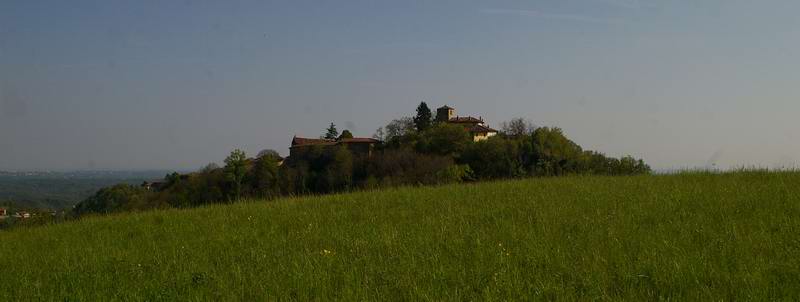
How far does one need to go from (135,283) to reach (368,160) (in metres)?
60.9

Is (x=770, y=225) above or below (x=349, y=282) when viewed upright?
above

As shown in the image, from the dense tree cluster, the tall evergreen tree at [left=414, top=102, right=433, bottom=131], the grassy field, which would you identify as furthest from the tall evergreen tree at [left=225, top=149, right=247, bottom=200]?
the grassy field

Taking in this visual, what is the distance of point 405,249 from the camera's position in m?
6.12

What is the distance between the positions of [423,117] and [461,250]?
90.3m

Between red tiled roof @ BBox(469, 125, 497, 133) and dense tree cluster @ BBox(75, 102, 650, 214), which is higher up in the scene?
red tiled roof @ BBox(469, 125, 497, 133)

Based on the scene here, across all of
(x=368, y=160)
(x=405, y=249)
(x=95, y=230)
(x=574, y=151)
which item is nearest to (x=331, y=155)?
(x=368, y=160)

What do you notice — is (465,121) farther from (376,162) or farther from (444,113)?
(376,162)

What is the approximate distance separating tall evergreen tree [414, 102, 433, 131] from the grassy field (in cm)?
8533

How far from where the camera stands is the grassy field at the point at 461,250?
4555mm

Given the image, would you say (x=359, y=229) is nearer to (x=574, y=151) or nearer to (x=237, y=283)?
(x=237, y=283)

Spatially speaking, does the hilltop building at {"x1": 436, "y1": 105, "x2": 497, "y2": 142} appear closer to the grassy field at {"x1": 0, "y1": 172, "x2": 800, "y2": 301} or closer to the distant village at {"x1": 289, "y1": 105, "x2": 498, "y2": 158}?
the distant village at {"x1": 289, "y1": 105, "x2": 498, "y2": 158}

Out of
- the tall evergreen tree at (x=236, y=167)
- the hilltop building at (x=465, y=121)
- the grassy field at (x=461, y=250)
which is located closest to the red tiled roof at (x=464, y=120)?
the hilltop building at (x=465, y=121)

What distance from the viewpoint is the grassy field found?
4555mm

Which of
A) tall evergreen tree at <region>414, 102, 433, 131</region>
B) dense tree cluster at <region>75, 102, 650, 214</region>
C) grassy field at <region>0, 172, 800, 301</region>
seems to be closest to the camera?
grassy field at <region>0, 172, 800, 301</region>
